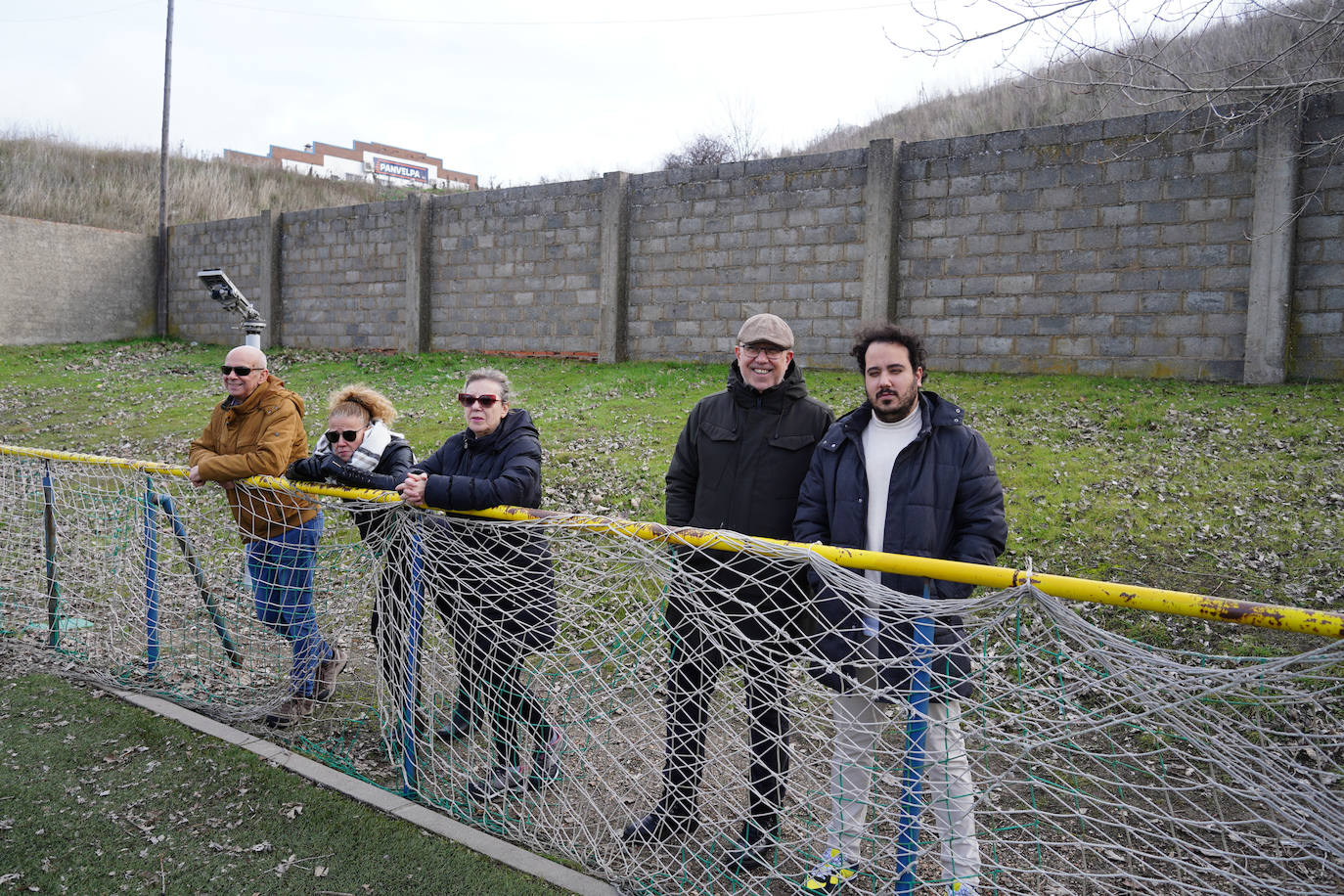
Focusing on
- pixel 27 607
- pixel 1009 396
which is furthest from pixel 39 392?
pixel 1009 396

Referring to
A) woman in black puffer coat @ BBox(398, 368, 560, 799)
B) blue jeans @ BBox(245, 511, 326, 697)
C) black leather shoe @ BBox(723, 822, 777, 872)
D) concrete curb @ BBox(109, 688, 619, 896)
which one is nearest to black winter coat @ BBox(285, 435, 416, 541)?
blue jeans @ BBox(245, 511, 326, 697)

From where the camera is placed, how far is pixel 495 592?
11.7ft

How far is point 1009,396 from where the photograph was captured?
9.62 m

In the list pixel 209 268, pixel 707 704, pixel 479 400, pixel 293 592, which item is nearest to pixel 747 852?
pixel 707 704

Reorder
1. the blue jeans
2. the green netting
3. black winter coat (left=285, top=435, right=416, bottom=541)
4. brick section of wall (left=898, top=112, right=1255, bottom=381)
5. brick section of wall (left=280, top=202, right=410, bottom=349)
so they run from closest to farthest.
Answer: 1. the green netting
2. black winter coat (left=285, top=435, right=416, bottom=541)
3. the blue jeans
4. brick section of wall (left=898, top=112, right=1255, bottom=381)
5. brick section of wall (left=280, top=202, right=410, bottom=349)

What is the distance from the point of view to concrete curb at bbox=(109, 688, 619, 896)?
3.03m

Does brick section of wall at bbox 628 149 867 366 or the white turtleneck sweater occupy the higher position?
brick section of wall at bbox 628 149 867 366

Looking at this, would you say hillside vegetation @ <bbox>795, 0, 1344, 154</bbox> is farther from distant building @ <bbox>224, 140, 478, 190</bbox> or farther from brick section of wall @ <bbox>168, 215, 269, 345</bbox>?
distant building @ <bbox>224, 140, 478, 190</bbox>

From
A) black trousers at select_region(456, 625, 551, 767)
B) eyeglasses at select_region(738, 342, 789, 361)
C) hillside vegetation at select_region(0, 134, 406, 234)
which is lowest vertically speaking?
black trousers at select_region(456, 625, 551, 767)

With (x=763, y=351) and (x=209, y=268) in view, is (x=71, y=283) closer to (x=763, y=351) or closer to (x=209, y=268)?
(x=209, y=268)

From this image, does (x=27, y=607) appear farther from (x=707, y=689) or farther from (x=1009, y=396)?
(x=1009, y=396)

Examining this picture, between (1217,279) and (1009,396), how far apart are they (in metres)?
2.44

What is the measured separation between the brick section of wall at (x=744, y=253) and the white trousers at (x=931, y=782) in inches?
373

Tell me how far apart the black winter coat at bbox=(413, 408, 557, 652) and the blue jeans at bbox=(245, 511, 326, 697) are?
932 millimetres
